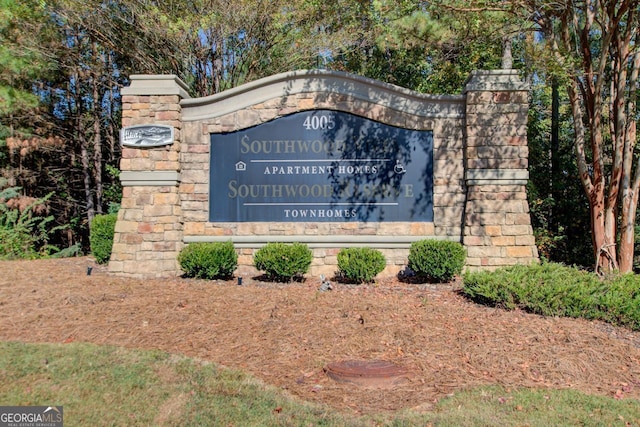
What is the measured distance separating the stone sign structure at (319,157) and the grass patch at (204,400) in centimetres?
452

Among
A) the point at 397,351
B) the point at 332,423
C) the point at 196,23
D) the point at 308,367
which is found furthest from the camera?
the point at 196,23

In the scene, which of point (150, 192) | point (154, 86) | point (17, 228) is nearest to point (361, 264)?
point (150, 192)

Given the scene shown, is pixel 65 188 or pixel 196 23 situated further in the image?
pixel 65 188

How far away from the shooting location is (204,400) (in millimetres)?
3664

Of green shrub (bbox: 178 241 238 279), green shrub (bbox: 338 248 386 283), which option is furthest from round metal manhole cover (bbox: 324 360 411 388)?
green shrub (bbox: 178 241 238 279)

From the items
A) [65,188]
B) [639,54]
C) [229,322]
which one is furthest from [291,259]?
[65,188]

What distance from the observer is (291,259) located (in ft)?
25.8

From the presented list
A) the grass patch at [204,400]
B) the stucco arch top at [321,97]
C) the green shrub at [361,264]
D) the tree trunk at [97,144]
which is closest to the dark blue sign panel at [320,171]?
the stucco arch top at [321,97]

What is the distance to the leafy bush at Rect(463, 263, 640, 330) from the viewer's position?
5.72m

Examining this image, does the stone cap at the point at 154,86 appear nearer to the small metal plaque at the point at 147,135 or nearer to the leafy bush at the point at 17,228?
the small metal plaque at the point at 147,135

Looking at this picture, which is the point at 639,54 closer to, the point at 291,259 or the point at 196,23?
the point at 291,259

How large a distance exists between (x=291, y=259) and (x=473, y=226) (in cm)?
342

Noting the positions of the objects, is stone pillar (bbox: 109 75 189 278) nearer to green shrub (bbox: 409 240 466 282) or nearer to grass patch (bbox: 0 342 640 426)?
grass patch (bbox: 0 342 640 426)

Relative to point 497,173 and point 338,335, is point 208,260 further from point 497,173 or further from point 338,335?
point 497,173
